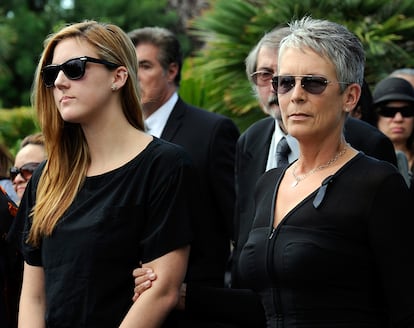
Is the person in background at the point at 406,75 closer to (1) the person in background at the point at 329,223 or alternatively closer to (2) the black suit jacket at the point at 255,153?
(2) the black suit jacket at the point at 255,153

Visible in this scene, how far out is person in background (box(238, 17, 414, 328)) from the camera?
3.62 m

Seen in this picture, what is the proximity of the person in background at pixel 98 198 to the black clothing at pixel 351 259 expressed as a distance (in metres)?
0.49

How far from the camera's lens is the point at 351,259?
3639 millimetres

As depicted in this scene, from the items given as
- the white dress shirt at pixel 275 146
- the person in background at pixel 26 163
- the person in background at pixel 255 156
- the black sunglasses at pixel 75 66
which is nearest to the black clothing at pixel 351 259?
the person in background at pixel 255 156

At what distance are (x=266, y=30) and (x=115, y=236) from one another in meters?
4.62

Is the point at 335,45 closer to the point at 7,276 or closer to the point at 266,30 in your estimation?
the point at 7,276

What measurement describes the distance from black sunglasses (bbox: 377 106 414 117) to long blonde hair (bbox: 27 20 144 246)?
9.44 feet

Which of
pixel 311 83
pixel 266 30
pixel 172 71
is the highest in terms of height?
pixel 266 30

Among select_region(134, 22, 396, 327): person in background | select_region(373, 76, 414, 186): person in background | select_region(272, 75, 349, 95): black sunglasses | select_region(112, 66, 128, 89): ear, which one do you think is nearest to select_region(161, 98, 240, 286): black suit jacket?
select_region(134, 22, 396, 327): person in background

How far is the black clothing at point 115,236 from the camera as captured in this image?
3.91 metres

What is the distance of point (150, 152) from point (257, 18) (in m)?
4.65

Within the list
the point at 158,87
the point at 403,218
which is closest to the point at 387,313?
the point at 403,218

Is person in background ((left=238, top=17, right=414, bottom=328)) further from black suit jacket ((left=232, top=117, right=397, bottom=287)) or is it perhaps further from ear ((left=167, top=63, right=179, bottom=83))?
ear ((left=167, top=63, right=179, bottom=83))

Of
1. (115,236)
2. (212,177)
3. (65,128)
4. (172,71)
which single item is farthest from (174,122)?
(115,236)
